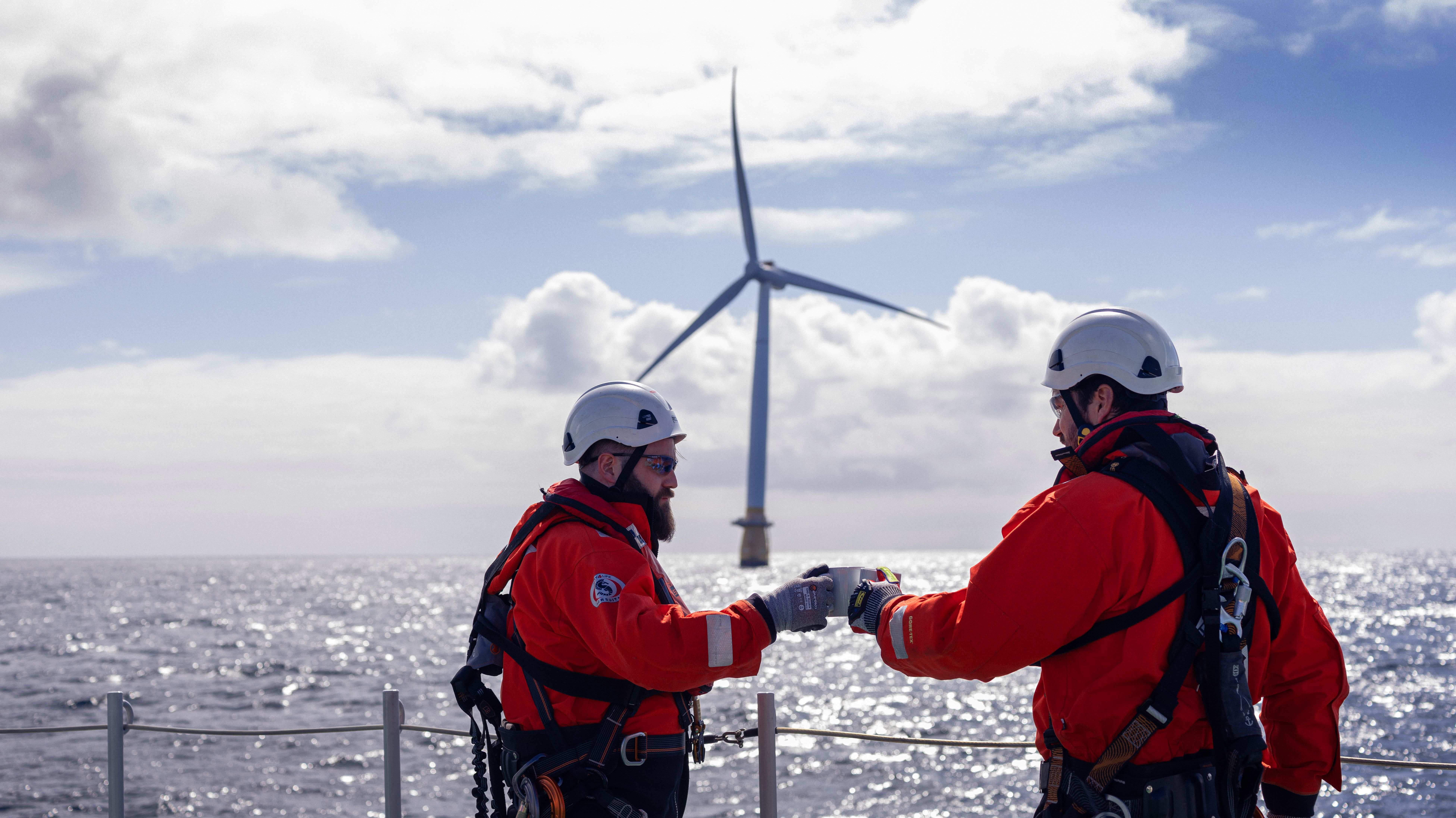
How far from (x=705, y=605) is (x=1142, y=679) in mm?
85742

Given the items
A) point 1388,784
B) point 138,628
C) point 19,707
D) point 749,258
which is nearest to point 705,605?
point 749,258

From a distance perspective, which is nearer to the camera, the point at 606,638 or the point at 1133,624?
the point at 1133,624

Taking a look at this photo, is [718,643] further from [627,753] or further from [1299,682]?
[1299,682]

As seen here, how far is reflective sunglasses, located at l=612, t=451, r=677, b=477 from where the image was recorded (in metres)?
5.16

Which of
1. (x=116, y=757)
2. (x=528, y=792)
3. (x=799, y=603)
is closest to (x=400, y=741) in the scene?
(x=116, y=757)

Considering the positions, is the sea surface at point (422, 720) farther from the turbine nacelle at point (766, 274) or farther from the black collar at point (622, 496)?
the turbine nacelle at point (766, 274)

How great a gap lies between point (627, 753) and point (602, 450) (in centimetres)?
137

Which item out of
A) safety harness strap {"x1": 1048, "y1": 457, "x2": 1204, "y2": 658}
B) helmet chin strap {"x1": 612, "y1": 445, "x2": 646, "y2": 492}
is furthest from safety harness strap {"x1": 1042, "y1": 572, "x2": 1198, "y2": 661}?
helmet chin strap {"x1": 612, "y1": 445, "x2": 646, "y2": 492}

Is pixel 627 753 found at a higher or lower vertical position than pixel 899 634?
lower

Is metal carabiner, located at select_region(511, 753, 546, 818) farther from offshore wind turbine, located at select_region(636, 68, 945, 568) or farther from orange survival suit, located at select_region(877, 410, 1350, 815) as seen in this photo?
offshore wind turbine, located at select_region(636, 68, 945, 568)

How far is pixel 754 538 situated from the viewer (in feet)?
392

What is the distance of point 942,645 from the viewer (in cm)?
388

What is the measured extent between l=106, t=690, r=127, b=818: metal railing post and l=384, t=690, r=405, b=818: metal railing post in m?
2.05

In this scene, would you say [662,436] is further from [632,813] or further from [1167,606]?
[1167,606]
